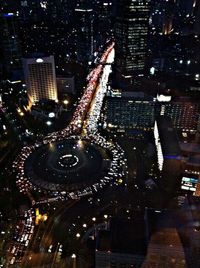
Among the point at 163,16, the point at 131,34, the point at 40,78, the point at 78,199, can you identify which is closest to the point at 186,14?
the point at 163,16

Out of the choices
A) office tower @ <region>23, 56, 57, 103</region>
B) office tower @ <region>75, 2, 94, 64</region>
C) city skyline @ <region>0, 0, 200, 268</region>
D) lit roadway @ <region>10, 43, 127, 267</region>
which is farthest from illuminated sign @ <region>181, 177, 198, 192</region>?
office tower @ <region>75, 2, 94, 64</region>

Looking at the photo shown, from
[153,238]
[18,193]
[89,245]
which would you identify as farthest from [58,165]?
[153,238]

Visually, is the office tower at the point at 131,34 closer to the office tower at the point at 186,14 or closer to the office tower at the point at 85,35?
the office tower at the point at 85,35

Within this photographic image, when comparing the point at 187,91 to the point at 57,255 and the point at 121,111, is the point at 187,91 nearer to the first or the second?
the point at 121,111

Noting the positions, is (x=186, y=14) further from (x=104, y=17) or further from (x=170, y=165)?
(x=170, y=165)

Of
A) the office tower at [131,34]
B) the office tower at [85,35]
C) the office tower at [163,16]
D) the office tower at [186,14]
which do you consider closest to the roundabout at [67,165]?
the office tower at [131,34]

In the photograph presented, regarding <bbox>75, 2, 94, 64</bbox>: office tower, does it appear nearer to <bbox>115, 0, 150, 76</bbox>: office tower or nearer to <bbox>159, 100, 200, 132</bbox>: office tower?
<bbox>115, 0, 150, 76</bbox>: office tower
